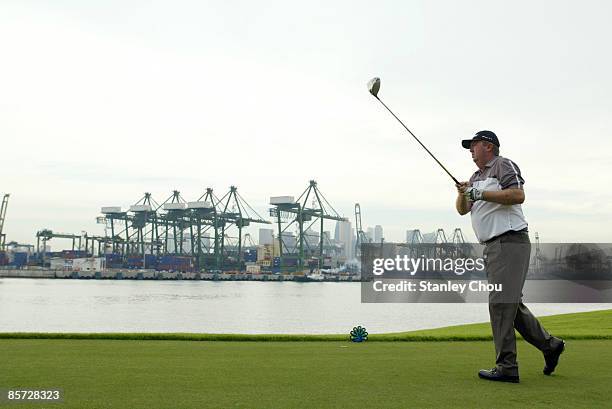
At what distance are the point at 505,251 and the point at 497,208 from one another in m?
0.31

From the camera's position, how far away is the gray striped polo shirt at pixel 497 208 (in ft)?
14.8

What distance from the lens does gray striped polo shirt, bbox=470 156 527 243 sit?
4512 millimetres

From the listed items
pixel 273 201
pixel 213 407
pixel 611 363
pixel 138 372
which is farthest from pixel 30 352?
pixel 273 201

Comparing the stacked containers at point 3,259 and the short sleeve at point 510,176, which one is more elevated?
the stacked containers at point 3,259

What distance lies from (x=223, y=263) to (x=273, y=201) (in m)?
31.6

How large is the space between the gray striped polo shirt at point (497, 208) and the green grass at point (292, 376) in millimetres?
1027

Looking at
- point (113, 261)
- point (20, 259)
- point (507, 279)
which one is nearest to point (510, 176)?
point (507, 279)

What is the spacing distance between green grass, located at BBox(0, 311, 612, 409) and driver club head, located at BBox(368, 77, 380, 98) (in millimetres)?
2478

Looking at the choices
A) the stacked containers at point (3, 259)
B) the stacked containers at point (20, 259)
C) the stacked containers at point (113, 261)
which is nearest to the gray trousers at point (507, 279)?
the stacked containers at point (113, 261)

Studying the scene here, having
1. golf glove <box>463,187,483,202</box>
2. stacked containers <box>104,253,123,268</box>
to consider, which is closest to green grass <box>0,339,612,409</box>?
golf glove <box>463,187,483,202</box>

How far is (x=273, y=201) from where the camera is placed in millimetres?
121312

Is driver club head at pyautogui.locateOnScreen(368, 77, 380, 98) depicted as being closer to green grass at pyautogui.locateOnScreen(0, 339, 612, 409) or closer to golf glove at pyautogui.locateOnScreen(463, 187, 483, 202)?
golf glove at pyautogui.locateOnScreen(463, 187, 483, 202)

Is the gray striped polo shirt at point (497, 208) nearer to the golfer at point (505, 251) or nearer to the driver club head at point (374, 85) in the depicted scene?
the golfer at point (505, 251)

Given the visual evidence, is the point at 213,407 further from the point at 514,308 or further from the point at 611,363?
the point at 611,363
